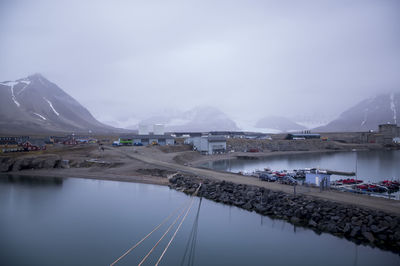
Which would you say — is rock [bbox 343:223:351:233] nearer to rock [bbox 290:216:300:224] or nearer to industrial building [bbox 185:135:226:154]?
rock [bbox 290:216:300:224]

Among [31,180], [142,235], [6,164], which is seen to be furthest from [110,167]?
[142,235]

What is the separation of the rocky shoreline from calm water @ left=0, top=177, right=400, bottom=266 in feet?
1.31

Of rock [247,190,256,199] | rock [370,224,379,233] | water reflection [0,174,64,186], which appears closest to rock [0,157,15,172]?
water reflection [0,174,64,186]

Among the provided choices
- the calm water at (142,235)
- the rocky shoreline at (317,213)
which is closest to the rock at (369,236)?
the rocky shoreline at (317,213)

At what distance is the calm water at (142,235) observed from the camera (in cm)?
820

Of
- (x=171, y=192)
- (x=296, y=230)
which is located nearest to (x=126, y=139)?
(x=171, y=192)

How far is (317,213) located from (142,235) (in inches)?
280

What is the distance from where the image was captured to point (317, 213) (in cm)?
1026

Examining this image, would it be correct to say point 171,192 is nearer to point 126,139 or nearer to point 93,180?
point 93,180

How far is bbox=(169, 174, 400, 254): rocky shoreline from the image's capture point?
8539mm

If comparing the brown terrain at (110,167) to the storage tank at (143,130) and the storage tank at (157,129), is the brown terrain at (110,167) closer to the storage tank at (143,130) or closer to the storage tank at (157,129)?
the storage tank at (143,130)

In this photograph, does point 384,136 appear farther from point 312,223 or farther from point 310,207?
point 312,223

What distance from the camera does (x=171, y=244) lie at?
9172mm

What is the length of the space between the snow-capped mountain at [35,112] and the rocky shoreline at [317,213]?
71850mm
